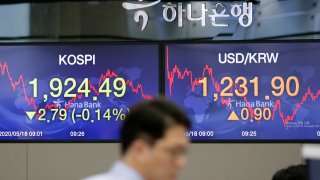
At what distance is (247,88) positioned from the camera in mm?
6285

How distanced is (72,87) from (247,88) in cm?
172

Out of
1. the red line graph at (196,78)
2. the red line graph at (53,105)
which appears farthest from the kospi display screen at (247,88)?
the red line graph at (53,105)

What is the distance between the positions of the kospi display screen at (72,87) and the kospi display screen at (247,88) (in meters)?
0.32

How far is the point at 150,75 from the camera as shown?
6352mm

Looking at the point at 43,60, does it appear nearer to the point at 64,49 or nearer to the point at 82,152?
the point at 64,49

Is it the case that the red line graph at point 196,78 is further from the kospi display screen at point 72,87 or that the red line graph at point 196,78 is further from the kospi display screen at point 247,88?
the kospi display screen at point 72,87

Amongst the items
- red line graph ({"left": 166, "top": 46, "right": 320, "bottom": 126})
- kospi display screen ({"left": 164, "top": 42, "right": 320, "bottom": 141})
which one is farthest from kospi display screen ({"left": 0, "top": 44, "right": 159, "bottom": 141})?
kospi display screen ({"left": 164, "top": 42, "right": 320, "bottom": 141})

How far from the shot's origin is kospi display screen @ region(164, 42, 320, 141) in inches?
246

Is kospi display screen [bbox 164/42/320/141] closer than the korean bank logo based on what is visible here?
Yes

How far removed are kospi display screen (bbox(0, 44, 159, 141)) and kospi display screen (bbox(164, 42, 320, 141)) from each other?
32 centimetres

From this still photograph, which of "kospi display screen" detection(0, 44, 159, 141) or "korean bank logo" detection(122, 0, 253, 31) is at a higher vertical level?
"korean bank logo" detection(122, 0, 253, 31)

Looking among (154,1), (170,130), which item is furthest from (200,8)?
(170,130)

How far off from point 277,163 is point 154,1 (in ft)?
6.62

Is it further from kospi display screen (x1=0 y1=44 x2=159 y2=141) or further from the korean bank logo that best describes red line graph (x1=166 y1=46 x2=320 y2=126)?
the korean bank logo
